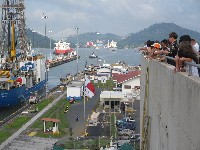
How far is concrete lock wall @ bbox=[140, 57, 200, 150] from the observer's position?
472cm

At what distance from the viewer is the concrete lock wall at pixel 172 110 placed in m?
4.72

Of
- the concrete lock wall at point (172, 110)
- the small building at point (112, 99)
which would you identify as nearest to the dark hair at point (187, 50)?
the concrete lock wall at point (172, 110)

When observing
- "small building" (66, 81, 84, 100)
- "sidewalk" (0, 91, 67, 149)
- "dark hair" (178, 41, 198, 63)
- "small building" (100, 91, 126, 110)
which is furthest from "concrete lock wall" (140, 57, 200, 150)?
"small building" (66, 81, 84, 100)

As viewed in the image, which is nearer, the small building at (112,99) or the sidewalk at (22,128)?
the sidewalk at (22,128)

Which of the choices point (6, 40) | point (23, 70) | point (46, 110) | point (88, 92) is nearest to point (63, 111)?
point (46, 110)

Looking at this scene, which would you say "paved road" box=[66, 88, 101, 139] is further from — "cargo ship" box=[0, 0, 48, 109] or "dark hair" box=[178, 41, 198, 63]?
"dark hair" box=[178, 41, 198, 63]

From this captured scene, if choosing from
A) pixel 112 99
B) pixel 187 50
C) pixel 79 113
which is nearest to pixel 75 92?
pixel 112 99

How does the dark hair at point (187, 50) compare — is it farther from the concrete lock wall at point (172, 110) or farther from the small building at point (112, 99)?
the small building at point (112, 99)

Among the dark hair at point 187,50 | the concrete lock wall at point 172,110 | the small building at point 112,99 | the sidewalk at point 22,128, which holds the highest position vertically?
the dark hair at point 187,50

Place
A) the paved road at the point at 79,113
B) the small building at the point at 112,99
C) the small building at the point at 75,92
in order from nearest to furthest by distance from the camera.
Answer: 1. the paved road at the point at 79,113
2. the small building at the point at 112,99
3. the small building at the point at 75,92

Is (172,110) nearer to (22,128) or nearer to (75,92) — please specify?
(22,128)

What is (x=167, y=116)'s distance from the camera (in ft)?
21.8

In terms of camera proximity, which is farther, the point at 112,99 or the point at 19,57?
the point at 19,57

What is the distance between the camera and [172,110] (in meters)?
6.11
